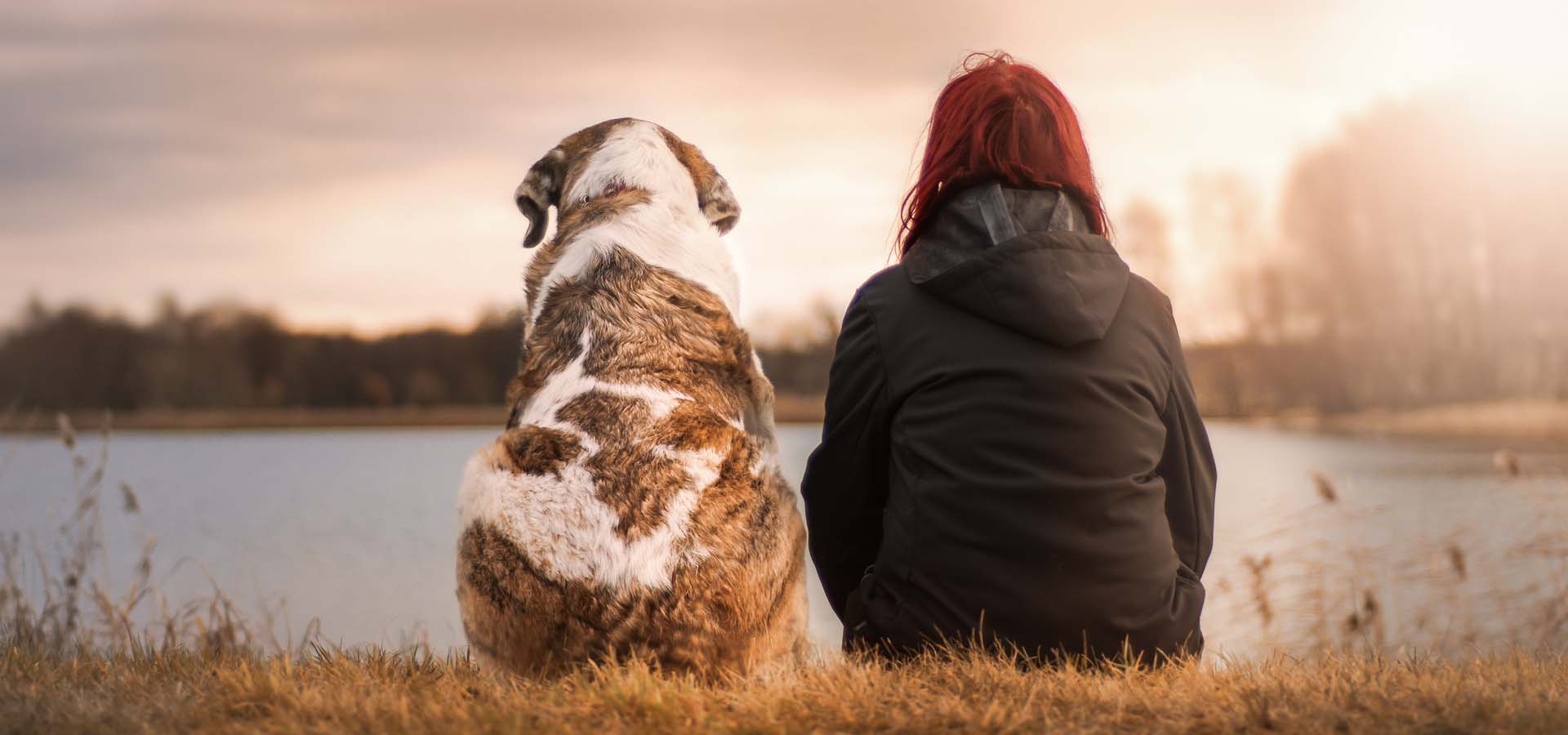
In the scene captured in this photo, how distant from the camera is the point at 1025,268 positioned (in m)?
2.91

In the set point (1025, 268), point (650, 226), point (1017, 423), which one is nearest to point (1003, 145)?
point (1025, 268)

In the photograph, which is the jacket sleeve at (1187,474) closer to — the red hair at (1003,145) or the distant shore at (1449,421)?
the red hair at (1003,145)

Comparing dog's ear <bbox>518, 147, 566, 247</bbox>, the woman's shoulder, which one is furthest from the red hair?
dog's ear <bbox>518, 147, 566, 247</bbox>

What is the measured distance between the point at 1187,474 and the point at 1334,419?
83.1ft

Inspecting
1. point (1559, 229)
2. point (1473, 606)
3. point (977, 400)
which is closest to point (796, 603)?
point (977, 400)

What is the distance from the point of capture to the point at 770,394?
139 inches

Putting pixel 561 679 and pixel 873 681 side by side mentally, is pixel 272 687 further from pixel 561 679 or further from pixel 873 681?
pixel 873 681

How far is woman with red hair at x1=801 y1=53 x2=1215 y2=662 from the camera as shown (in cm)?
293

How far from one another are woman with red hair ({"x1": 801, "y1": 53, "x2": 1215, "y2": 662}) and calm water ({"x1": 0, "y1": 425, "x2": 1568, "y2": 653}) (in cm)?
262

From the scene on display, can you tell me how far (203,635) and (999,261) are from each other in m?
4.98

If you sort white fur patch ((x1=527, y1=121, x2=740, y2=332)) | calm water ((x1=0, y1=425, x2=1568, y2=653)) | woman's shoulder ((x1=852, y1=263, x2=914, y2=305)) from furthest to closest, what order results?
calm water ((x1=0, y1=425, x2=1568, y2=653)) → white fur patch ((x1=527, y1=121, x2=740, y2=332)) → woman's shoulder ((x1=852, y1=263, x2=914, y2=305))

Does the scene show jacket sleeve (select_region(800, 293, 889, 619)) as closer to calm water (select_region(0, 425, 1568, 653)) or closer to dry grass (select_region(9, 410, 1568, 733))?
dry grass (select_region(9, 410, 1568, 733))

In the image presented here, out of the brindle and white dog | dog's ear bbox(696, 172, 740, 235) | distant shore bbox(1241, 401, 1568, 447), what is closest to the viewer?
the brindle and white dog

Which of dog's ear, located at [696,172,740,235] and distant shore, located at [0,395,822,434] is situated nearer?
dog's ear, located at [696,172,740,235]
